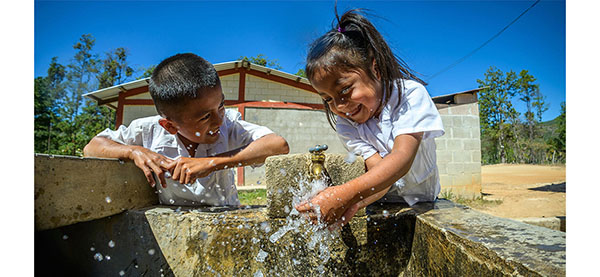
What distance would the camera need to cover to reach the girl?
144 cm

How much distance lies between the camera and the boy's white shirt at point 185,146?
6.43 ft

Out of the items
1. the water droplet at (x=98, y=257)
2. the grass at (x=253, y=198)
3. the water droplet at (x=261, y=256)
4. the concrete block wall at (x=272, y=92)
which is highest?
the concrete block wall at (x=272, y=92)

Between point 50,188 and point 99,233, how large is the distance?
0.50 m

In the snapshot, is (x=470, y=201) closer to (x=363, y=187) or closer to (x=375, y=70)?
(x=375, y=70)

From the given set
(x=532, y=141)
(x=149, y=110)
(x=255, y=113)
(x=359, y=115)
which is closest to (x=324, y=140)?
(x=255, y=113)

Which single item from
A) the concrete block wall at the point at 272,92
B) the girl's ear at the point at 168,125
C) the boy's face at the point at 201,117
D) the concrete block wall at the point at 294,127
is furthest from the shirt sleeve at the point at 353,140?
the concrete block wall at the point at 272,92

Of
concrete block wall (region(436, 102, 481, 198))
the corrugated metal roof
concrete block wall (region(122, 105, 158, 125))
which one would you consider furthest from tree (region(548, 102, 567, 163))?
concrete block wall (region(122, 105, 158, 125))

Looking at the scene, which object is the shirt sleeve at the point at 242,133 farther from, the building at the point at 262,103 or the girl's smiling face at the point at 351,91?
the building at the point at 262,103

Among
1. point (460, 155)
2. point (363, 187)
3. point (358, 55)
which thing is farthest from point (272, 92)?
point (363, 187)

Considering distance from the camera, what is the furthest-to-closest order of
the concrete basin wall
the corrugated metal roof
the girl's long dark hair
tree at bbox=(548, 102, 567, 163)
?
1. tree at bbox=(548, 102, 567, 163)
2. the corrugated metal roof
3. the girl's long dark hair
4. the concrete basin wall

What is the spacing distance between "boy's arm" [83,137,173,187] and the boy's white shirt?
0.13m

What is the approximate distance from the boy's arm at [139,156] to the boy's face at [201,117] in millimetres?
193

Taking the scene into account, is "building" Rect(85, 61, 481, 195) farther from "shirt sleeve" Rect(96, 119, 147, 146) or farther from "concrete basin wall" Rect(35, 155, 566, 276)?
"concrete basin wall" Rect(35, 155, 566, 276)

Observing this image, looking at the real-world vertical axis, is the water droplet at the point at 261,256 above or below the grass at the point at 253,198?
above
